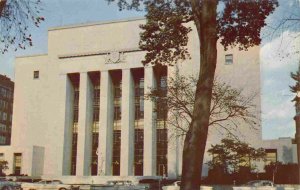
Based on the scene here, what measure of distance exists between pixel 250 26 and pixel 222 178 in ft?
147

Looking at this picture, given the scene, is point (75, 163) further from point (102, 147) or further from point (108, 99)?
point (108, 99)

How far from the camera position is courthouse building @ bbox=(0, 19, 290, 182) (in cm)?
7481

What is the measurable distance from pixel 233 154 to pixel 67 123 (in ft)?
109

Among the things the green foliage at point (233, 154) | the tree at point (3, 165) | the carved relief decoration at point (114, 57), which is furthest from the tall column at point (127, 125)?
the tree at point (3, 165)

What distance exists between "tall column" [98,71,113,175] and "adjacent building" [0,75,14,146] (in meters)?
58.6

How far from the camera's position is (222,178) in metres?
60.6

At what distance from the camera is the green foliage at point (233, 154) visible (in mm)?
58656

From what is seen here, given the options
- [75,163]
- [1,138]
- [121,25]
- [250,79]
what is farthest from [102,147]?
[1,138]

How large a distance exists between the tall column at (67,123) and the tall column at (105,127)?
21.6 ft

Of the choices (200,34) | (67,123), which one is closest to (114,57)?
(67,123)

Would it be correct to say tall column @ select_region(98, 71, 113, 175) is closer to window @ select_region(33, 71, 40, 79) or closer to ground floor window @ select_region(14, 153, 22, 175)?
window @ select_region(33, 71, 40, 79)

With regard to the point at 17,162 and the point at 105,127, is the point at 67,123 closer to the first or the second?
the point at 105,127

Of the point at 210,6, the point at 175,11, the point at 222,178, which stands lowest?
the point at 222,178

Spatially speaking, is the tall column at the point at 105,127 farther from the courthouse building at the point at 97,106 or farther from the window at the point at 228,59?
the window at the point at 228,59
